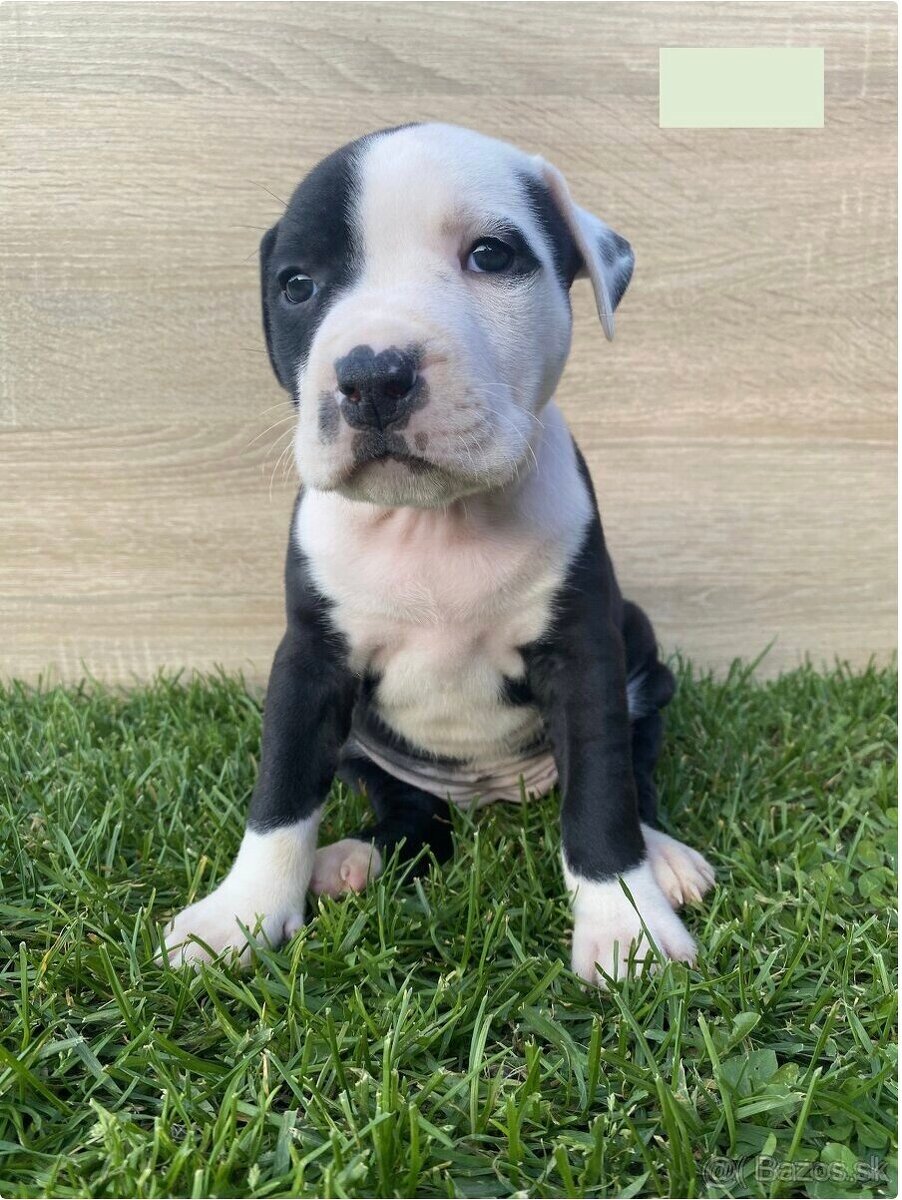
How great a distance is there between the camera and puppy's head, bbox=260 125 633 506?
5.79 ft

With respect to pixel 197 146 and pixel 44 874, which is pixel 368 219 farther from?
pixel 197 146

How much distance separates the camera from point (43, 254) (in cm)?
342

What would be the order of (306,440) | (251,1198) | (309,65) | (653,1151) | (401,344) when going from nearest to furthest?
(251,1198), (653,1151), (401,344), (306,440), (309,65)

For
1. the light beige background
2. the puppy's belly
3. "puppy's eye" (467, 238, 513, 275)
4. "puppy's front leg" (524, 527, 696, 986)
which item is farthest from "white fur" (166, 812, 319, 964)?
the light beige background

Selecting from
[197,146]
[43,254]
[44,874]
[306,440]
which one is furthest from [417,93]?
[44,874]

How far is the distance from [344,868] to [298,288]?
3.99ft

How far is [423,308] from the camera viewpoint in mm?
1812

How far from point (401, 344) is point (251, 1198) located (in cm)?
129

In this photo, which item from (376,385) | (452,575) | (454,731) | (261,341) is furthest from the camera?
(261,341)

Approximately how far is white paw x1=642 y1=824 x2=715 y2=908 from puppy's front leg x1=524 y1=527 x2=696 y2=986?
78mm

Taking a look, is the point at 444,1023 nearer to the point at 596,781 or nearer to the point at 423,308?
the point at 596,781

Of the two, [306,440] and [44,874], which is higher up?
[306,440]

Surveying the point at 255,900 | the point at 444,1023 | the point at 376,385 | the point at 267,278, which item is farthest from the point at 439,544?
the point at 444,1023

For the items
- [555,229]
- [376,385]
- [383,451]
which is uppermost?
[555,229]
